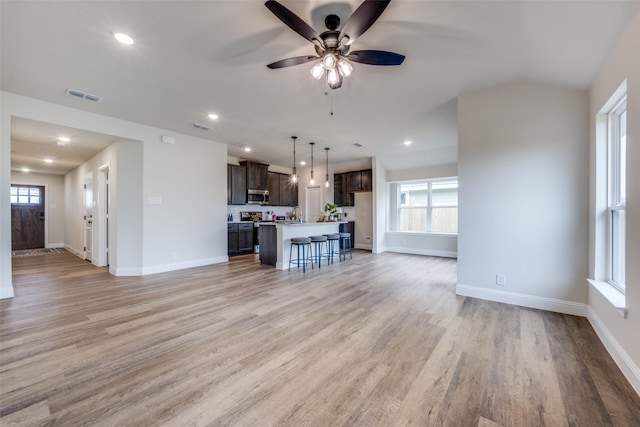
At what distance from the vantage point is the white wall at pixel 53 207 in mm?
8469

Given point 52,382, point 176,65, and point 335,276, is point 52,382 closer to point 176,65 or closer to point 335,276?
point 176,65

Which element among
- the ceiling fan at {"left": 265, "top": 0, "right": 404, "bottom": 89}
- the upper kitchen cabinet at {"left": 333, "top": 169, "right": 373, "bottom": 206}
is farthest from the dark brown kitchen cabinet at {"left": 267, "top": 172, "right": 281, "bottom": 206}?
the ceiling fan at {"left": 265, "top": 0, "right": 404, "bottom": 89}

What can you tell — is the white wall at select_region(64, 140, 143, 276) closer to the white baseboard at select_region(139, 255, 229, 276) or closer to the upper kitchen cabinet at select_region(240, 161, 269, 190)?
the white baseboard at select_region(139, 255, 229, 276)

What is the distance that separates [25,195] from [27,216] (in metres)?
0.67

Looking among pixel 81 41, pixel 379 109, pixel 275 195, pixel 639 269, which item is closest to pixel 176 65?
pixel 81 41

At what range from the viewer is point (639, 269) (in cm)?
177

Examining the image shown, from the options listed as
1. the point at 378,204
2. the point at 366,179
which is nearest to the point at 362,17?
the point at 378,204

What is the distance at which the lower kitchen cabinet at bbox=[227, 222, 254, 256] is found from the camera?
21.9 feet

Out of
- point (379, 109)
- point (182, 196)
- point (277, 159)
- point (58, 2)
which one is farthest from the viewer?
point (277, 159)

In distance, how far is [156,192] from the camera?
16.2 feet

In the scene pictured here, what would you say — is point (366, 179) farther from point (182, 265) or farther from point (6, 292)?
point (6, 292)

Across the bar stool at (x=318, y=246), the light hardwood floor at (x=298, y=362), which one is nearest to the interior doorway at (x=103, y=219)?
the light hardwood floor at (x=298, y=362)

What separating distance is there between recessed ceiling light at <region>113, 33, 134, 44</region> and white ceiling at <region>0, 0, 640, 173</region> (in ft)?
0.19

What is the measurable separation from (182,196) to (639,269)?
20.5 ft
